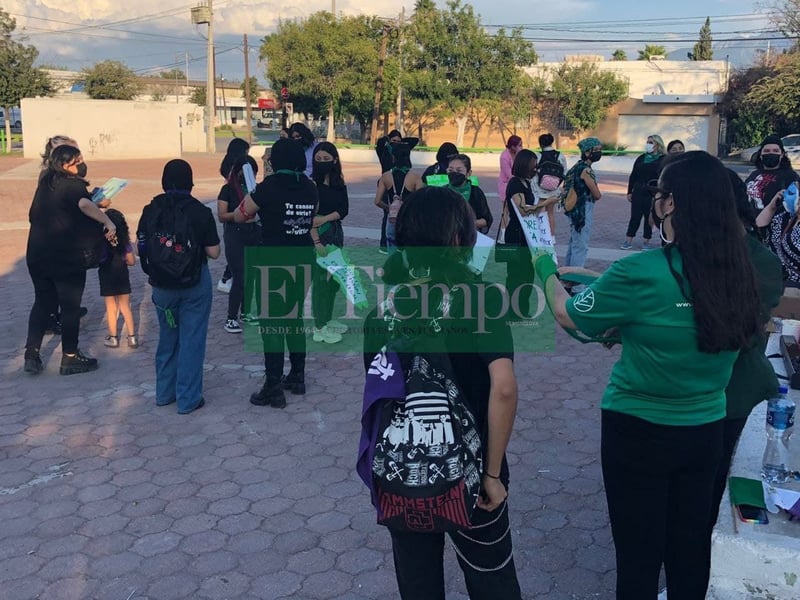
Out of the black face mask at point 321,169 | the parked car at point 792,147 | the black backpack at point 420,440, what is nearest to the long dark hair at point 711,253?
the black backpack at point 420,440

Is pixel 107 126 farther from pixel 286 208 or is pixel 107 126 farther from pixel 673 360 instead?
pixel 673 360

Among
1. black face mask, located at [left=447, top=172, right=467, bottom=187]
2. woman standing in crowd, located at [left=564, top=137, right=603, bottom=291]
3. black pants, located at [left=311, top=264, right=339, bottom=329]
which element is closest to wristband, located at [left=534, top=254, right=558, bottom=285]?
black pants, located at [left=311, top=264, right=339, bottom=329]

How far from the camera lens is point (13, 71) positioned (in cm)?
3303

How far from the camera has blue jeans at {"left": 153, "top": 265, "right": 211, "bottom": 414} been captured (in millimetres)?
5016

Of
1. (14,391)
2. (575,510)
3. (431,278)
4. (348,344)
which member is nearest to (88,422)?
(14,391)

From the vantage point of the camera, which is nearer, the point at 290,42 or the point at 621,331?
the point at 621,331

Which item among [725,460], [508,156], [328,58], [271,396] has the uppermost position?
[328,58]

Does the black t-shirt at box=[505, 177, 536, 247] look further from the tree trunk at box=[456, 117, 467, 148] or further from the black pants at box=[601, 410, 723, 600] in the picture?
the tree trunk at box=[456, 117, 467, 148]

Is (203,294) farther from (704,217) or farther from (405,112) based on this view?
(405,112)

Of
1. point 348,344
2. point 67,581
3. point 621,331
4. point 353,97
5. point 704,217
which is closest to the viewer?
point 704,217

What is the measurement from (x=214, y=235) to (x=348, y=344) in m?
2.13

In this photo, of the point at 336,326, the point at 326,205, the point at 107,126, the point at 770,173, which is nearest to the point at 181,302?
the point at 326,205

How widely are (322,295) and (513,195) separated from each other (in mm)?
1973

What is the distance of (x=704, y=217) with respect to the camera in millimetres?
2182
